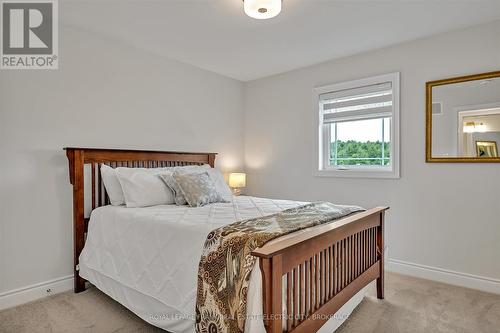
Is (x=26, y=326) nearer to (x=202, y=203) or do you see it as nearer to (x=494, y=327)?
(x=202, y=203)

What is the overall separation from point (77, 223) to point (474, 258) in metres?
3.52

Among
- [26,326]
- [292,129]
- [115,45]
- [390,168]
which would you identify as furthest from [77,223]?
[390,168]

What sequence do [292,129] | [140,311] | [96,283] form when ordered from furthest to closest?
[292,129], [96,283], [140,311]

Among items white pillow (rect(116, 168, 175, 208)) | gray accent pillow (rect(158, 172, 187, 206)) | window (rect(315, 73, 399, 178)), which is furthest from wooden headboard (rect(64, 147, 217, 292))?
window (rect(315, 73, 399, 178))

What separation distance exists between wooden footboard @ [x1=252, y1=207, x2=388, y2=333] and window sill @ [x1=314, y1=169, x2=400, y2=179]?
0.86 metres

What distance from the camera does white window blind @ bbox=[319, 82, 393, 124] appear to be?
3336 mm

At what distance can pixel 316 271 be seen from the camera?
177cm

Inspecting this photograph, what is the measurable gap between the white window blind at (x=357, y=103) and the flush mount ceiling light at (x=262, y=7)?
165 centimetres

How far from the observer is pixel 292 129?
13.3 ft

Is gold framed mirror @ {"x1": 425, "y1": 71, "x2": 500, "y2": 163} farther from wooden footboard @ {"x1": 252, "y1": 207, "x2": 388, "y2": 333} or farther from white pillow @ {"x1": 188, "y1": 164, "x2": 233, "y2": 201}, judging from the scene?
white pillow @ {"x1": 188, "y1": 164, "x2": 233, "y2": 201}

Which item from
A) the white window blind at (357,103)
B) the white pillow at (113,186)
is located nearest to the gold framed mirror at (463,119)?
the white window blind at (357,103)

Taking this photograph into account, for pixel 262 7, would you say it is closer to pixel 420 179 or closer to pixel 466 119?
pixel 466 119

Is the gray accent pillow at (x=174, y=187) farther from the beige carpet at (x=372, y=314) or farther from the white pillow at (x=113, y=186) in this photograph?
the beige carpet at (x=372, y=314)

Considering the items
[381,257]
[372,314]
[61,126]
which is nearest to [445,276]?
[381,257]
